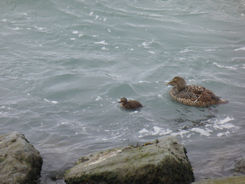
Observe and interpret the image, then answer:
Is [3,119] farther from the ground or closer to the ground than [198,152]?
closer to the ground

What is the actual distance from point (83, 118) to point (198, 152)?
3390mm

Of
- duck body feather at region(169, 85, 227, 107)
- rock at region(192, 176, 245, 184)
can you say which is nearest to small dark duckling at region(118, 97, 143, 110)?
duck body feather at region(169, 85, 227, 107)

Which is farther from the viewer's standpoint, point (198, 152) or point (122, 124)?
point (122, 124)

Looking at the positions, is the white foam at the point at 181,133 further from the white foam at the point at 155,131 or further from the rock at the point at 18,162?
the rock at the point at 18,162

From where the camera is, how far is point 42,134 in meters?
8.48

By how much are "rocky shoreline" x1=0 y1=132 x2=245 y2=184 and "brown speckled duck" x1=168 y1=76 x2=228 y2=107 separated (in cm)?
384

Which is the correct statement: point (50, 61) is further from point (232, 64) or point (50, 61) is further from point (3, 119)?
point (232, 64)

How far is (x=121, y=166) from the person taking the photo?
5637mm

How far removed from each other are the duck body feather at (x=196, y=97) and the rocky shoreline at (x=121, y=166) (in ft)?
12.6

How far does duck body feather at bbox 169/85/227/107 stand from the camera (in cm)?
1020

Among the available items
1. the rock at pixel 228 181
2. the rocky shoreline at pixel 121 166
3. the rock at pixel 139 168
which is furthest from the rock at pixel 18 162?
the rock at pixel 228 181

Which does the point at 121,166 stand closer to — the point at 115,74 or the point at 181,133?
the point at 181,133

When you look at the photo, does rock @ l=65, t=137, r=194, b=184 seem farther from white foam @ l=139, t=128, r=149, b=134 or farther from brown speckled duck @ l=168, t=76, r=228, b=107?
brown speckled duck @ l=168, t=76, r=228, b=107

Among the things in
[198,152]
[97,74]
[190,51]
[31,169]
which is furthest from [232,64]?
[31,169]
